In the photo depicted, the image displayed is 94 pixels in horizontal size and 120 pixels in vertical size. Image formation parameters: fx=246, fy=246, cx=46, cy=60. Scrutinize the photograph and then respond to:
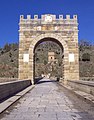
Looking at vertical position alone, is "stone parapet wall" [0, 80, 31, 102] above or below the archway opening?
below

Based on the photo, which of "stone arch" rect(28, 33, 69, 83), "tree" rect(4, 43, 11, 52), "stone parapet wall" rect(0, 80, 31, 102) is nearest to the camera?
"stone parapet wall" rect(0, 80, 31, 102)

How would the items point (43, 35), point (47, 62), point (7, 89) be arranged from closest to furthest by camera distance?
point (7, 89), point (43, 35), point (47, 62)

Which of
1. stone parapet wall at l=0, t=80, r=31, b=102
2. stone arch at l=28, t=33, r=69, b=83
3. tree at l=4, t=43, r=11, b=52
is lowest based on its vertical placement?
stone parapet wall at l=0, t=80, r=31, b=102

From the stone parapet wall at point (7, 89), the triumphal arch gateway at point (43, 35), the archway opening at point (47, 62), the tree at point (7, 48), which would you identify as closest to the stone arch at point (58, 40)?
the triumphal arch gateway at point (43, 35)

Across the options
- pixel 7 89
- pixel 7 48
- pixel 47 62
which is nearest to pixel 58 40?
pixel 7 89

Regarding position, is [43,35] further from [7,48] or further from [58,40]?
[7,48]

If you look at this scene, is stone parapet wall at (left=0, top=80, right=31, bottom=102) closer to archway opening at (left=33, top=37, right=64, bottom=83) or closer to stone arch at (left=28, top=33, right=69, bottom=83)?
stone arch at (left=28, top=33, right=69, bottom=83)

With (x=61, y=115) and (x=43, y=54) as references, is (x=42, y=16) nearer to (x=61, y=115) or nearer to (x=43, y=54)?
(x=61, y=115)

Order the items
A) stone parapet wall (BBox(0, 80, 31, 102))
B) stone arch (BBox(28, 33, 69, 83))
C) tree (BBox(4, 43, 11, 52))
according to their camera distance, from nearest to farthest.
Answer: stone parapet wall (BBox(0, 80, 31, 102)) → stone arch (BBox(28, 33, 69, 83)) → tree (BBox(4, 43, 11, 52))

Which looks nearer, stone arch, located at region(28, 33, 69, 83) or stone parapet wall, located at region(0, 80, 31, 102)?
stone parapet wall, located at region(0, 80, 31, 102)

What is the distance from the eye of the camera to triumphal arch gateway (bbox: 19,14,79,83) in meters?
27.5

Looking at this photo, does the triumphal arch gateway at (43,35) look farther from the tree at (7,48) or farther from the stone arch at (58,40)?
the tree at (7,48)

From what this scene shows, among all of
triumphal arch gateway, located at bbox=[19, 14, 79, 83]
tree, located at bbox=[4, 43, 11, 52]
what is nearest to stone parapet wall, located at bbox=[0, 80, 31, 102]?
triumphal arch gateway, located at bbox=[19, 14, 79, 83]

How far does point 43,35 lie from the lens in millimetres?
27703
